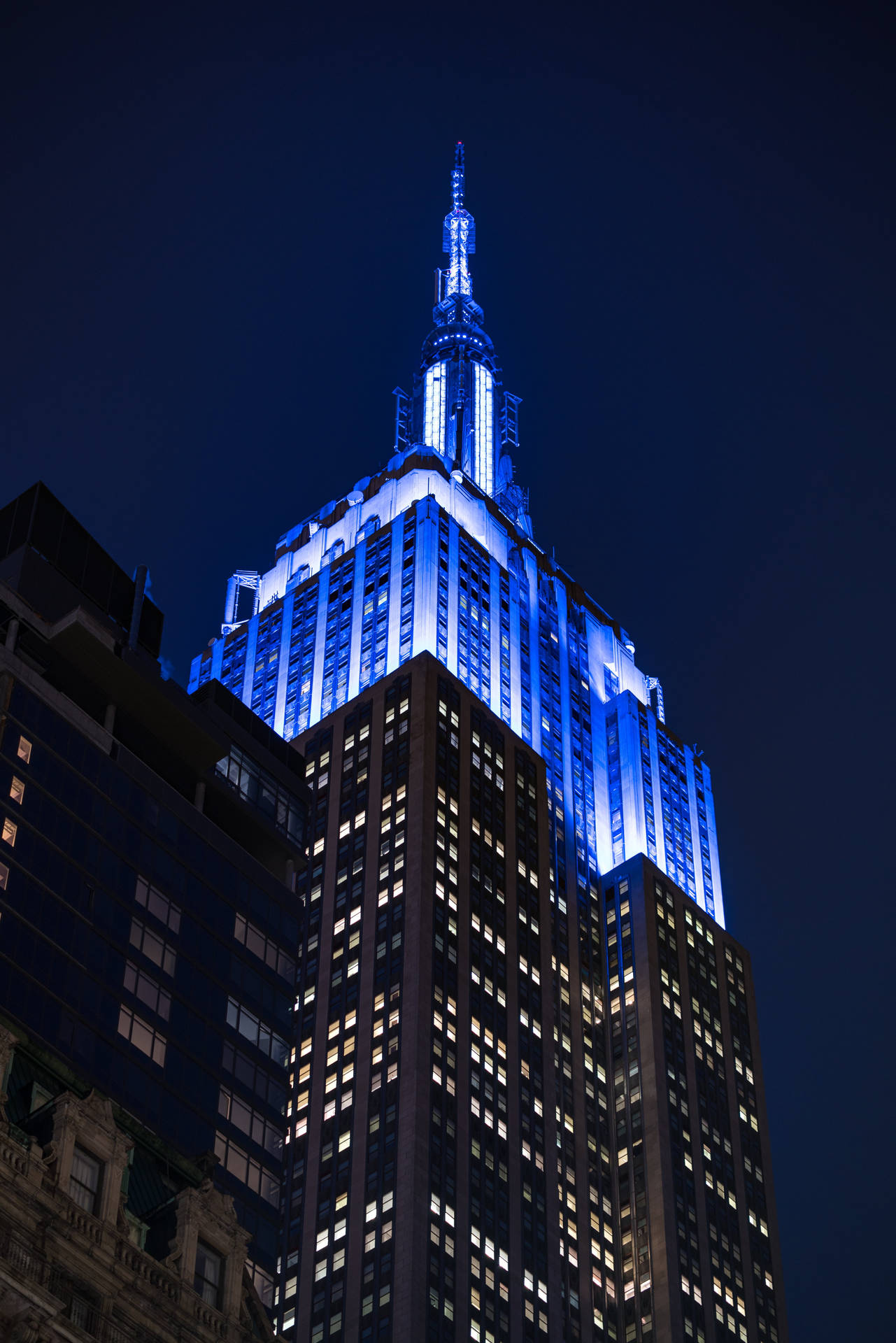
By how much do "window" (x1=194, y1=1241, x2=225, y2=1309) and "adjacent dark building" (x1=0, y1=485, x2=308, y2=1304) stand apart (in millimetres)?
4443

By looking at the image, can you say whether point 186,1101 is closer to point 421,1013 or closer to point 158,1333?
point 158,1333

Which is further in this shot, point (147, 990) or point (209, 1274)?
point (147, 990)

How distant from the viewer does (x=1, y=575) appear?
104000 mm

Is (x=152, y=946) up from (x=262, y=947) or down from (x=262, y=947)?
down

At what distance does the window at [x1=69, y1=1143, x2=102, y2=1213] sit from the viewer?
3223 inches

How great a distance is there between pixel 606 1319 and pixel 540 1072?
74.1ft

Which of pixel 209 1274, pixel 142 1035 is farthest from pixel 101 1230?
pixel 142 1035

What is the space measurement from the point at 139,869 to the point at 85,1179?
18529mm

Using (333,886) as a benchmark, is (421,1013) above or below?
below

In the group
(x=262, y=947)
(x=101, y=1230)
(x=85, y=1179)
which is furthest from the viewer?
(x=262, y=947)

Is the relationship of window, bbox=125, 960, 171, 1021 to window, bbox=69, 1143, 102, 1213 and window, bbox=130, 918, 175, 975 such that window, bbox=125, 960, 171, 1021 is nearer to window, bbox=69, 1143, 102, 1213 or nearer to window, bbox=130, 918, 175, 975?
window, bbox=130, 918, 175, 975

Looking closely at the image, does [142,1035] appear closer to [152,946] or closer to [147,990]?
[147,990]

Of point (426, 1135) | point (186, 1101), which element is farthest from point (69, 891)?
point (426, 1135)

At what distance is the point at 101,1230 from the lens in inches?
3191
